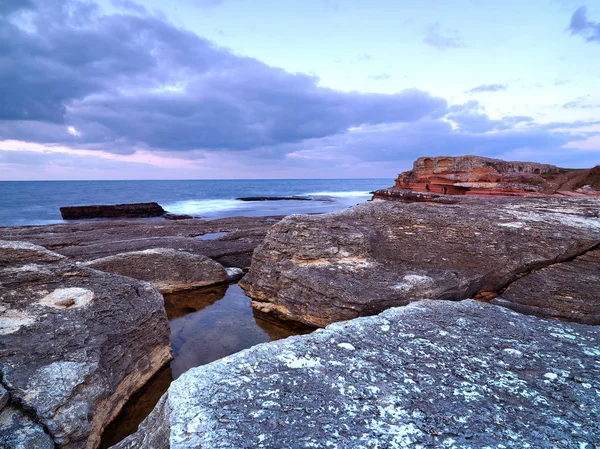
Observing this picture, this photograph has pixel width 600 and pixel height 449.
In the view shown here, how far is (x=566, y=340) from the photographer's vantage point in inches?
157

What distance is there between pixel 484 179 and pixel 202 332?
66.7 ft

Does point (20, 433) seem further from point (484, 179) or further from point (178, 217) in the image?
point (178, 217)

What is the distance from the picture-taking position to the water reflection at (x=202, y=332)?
16.6ft

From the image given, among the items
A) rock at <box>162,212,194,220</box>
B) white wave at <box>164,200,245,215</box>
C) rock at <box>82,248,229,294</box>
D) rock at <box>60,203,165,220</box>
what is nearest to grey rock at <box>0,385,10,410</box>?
rock at <box>82,248,229,294</box>

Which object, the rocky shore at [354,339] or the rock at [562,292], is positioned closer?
the rocky shore at [354,339]

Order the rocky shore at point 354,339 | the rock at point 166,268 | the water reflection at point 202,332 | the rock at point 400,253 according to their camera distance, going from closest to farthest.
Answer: the rocky shore at point 354,339
the water reflection at point 202,332
the rock at point 400,253
the rock at point 166,268

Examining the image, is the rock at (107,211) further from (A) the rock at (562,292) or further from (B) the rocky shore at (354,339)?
(A) the rock at (562,292)

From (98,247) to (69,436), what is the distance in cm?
1016

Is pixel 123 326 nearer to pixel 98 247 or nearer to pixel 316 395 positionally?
pixel 316 395

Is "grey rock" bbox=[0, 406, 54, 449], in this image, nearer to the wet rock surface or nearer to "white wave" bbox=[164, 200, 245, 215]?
the wet rock surface

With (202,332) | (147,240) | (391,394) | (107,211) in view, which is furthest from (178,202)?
(391,394)

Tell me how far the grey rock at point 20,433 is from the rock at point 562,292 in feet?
24.2

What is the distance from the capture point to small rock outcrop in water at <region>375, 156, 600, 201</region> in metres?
18.2

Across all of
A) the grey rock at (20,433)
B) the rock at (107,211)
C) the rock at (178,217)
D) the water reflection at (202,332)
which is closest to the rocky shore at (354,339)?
the grey rock at (20,433)
